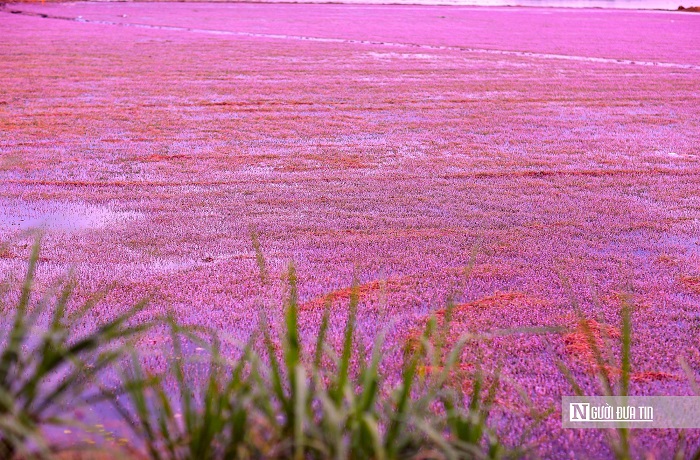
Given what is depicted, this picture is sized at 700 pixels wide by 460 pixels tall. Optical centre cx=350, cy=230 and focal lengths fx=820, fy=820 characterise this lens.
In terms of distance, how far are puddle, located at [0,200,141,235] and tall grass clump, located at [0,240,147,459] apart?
1.36m

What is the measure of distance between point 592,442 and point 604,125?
7.71 m

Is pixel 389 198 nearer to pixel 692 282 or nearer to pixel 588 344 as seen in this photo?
pixel 692 282

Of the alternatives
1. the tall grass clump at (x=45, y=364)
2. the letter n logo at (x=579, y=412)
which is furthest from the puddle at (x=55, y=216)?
the letter n logo at (x=579, y=412)

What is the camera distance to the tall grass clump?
6.59 feet

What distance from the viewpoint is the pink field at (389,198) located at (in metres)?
4.26

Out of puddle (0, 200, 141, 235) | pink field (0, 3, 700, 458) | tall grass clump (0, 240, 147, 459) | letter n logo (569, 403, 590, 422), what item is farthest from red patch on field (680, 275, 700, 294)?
puddle (0, 200, 141, 235)

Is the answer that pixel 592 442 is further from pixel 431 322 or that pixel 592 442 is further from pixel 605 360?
pixel 431 322

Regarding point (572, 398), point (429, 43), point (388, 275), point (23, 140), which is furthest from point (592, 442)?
point (429, 43)

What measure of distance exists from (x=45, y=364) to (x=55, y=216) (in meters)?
4.16

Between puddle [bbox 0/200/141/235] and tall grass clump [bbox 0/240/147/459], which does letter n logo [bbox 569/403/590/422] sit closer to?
tall grass clump [bbox 0/240/147/459]

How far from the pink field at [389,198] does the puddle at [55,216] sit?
0.08 ft

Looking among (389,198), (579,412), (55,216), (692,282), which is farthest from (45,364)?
(389,198)

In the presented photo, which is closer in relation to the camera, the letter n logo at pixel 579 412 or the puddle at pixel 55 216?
the letter n logo at pixel 579 412

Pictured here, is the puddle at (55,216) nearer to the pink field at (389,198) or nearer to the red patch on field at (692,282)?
the pink field at (389,198)
